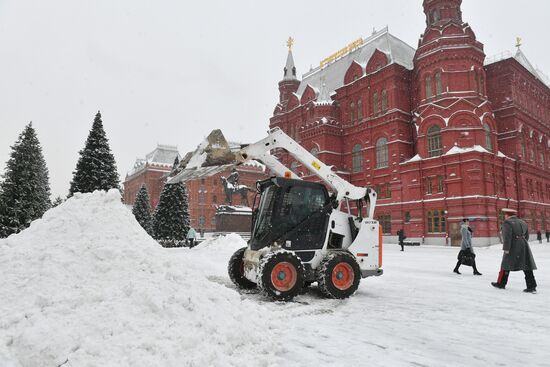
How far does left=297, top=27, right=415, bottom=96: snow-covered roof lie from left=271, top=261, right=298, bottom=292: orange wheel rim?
36.7 meters

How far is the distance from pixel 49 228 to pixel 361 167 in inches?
1515

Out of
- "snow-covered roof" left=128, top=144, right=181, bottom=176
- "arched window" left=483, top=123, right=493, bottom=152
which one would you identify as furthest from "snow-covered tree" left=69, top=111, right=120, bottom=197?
"snow-covered roof" left=128, top=144, right=181, bottom=176

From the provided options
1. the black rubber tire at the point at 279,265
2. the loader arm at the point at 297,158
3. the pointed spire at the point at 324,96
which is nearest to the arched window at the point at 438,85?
the pointed spire at the point at 324,96

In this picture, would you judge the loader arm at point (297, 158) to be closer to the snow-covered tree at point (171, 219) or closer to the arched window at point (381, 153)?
the snow-covered tree at point (171, 219)

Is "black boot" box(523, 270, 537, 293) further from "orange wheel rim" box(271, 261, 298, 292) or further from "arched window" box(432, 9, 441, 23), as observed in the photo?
"arched window" box(432, 9, 441, 23)

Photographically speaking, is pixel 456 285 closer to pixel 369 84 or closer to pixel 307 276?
pixel 307 276

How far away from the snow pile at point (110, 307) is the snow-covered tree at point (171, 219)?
28.1 m

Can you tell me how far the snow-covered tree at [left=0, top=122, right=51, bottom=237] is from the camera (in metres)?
21.4

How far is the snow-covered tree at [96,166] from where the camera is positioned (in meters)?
24.8

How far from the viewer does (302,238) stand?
25.6 ft

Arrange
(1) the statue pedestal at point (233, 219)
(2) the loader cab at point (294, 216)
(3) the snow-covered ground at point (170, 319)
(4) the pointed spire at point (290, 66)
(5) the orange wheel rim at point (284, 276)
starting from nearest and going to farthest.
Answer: (3) the snow-covered ground at point (170, 319) < (5) the orange wheel rim at point (284, 276) < (2) the loader cab at point (294, 216) < (1) the statue pedestal at point (233, 219) < (4) the pointed spire at point (290, 66)

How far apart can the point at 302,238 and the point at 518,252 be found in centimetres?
524

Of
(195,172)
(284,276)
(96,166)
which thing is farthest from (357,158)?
(284,276)

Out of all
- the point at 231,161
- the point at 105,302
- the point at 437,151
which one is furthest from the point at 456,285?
the point at 437,151
